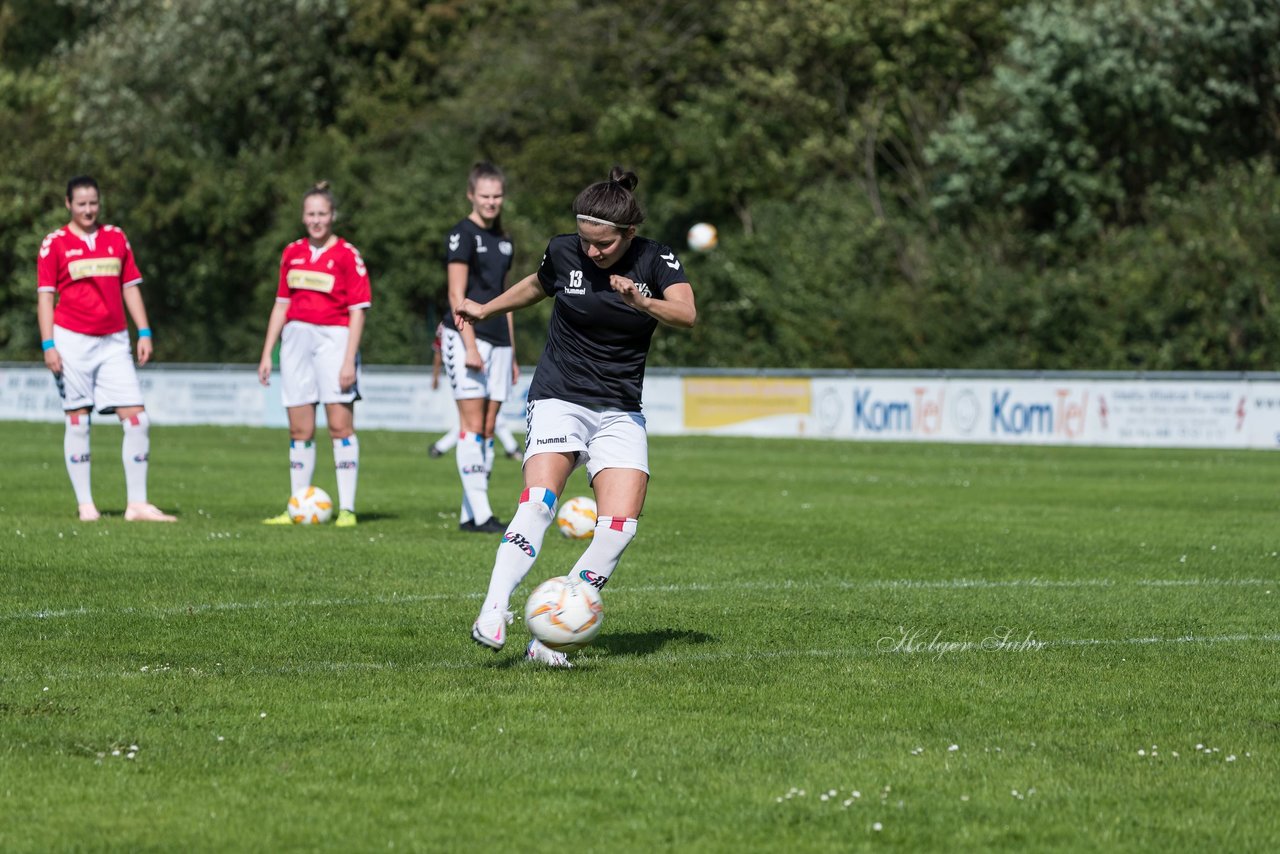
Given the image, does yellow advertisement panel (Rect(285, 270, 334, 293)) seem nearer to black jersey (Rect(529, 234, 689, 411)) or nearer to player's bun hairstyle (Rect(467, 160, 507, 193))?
player's bun hairstyle (Rect(467, 160, 507, 193))

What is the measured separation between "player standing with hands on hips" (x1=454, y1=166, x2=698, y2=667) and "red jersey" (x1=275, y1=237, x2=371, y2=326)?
5677 millimetres

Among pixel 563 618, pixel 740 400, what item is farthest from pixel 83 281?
pixel 740 400

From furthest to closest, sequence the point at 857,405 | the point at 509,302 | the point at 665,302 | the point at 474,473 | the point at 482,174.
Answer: the point at 857,405, the point at 474,473, the point at 482,174, the point at 509,302, the point at 665,302

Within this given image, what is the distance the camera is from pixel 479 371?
1288cm

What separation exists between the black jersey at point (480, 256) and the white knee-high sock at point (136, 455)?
7.83 feet

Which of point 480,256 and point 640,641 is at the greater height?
point 480,256

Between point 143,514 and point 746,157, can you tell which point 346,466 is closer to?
point 143,514

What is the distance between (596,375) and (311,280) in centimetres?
606

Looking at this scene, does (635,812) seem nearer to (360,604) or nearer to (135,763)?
(135,763)

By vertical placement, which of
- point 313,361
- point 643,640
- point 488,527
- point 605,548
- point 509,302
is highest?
point 509,302

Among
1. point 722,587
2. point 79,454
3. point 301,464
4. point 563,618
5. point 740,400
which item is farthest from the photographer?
point 740,400

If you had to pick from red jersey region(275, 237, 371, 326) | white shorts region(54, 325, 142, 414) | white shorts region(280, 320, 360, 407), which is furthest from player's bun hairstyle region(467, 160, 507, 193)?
white shorts region(54, 325, 142, 414)

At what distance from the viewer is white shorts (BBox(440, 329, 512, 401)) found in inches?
511

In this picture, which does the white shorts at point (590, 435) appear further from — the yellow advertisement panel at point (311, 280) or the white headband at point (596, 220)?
the yellow advertisement panel at point (311, 280)
